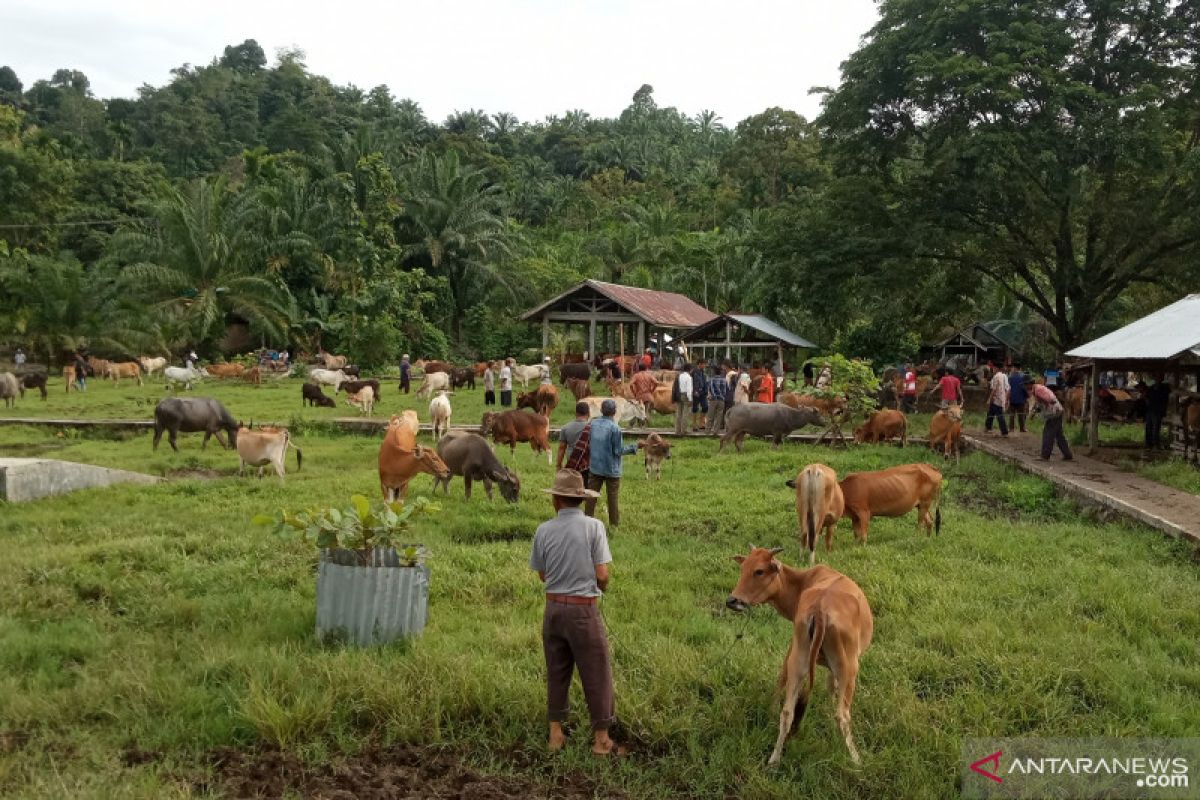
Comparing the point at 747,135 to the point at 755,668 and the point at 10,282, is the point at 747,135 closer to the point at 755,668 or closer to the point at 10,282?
the point at 10,282

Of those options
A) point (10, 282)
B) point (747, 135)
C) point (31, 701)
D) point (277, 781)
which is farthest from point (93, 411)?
point (747, 135)

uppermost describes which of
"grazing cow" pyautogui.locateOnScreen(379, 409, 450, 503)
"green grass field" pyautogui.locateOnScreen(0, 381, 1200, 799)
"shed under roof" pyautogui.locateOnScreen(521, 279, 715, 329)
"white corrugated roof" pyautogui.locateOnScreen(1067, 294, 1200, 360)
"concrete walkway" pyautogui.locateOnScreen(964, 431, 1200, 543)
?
"shed under roof" pyautogui.locateOnScreen(521, 279, 715, 329)

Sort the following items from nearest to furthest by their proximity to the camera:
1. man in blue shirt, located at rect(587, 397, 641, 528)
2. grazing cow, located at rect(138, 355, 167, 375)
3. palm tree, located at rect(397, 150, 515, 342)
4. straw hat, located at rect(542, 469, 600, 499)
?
straw hat, located at rect(542, 469, 600, 499)
man in blue shirt, located at rect(587, 397, 641, 528)
grazing cow, located at rect(138, 355, 167, 375)
palm tree, located at rect(397, 150, 515, 342)

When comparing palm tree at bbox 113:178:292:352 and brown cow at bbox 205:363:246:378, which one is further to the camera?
palm tree at bbox 113:178:292:352

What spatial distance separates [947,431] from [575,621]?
43.7 feet

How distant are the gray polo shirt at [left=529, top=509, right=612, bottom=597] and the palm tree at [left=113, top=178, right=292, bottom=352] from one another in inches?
1251

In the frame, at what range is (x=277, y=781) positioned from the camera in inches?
184

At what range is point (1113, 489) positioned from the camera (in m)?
12.7

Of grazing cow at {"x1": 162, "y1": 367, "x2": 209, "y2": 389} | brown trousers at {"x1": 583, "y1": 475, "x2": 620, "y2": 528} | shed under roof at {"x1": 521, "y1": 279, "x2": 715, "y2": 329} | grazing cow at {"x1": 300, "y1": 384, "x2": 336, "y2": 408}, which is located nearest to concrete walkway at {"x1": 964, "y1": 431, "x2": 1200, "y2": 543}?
brown trousers at {"x1": 583, "y1": 475, "x2": 620, "y2": 528}

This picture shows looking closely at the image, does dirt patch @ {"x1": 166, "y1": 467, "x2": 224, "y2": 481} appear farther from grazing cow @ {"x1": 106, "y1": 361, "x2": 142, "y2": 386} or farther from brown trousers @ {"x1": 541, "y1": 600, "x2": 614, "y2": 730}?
grazing cow @ {"x1": 106, "y1": 361, "x2": 142, "y2": 386}

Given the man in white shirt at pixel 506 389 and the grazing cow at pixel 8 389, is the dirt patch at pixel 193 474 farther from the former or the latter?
the grazing cow at pixel 8 389

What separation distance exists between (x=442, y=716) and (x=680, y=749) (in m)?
1.39

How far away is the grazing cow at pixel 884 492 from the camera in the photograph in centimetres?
977

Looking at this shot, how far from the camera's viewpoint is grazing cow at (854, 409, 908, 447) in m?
18.1
